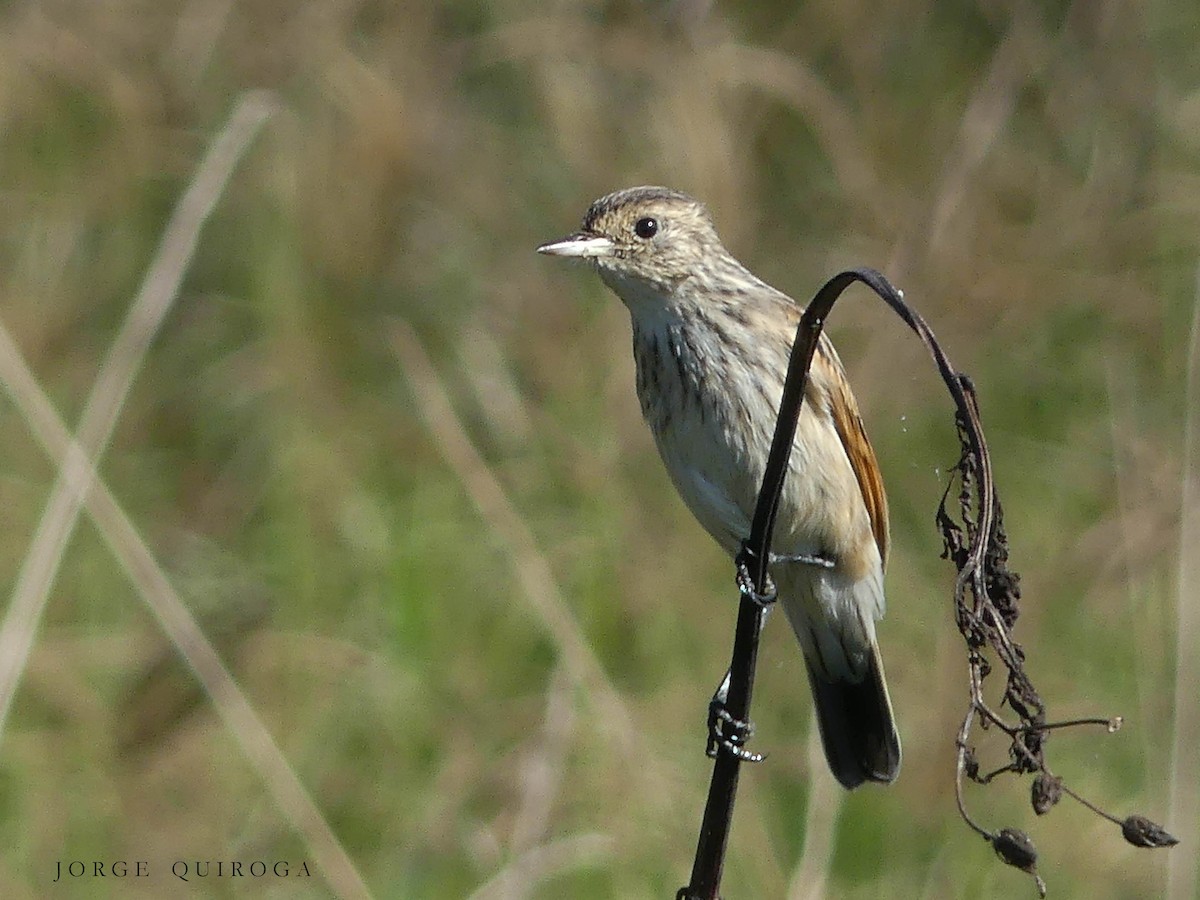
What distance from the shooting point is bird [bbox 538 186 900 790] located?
11.8 feet

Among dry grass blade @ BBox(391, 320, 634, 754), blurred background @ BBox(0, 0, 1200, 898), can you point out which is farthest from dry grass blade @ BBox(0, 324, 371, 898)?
dry grass blade @ BBox(391, 320, 634, 754)

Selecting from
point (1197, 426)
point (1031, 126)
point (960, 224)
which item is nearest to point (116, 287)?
point (960, 224)

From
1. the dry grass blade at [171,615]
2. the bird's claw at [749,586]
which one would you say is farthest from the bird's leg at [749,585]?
the dry grass blade at [171,615]

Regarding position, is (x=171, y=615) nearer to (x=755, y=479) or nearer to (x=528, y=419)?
(x=755, y=479)

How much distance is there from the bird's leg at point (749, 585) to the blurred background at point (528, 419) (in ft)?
2.41

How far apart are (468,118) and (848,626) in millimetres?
4028

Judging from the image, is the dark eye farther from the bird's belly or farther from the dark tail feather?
the dark tail feather

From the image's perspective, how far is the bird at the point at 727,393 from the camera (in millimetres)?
3598

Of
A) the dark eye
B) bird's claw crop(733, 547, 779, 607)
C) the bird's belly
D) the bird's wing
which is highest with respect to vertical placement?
the dark eye

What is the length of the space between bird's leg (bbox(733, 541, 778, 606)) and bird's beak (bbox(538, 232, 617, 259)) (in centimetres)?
72

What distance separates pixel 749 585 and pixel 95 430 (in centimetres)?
181

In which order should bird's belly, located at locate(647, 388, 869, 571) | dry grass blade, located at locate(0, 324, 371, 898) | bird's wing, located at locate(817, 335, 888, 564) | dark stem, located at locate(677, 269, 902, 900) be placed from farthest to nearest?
dry grass blade, located at locate(0, 324, 371, 898)
bird's wing, located at locate(817, 335, 888, 564)
bird's belly, located at locate(647, 388, 869, 571)
dark stem, located at locate(677, 269, 902, 900)

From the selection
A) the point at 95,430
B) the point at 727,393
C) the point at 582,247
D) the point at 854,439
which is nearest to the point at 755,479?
the point at 727,393

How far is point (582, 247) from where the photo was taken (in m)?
3.66
